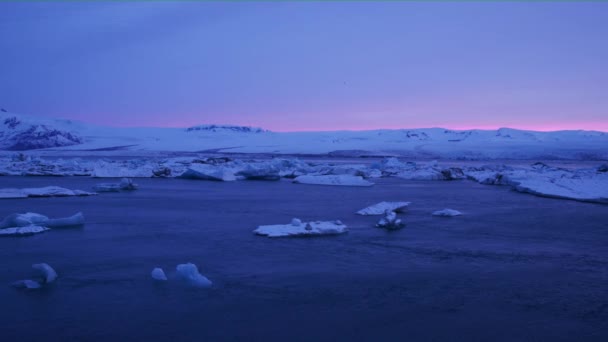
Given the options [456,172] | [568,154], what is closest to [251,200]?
[456,172]

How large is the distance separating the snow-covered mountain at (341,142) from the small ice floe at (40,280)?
3058 centimetres

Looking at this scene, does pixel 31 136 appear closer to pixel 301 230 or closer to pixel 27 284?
pixel 301 230

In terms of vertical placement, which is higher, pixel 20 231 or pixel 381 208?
pixel 381 208

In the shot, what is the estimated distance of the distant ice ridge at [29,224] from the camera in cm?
584

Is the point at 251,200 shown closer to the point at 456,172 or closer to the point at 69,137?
the point at 456,172

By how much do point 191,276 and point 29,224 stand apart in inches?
125

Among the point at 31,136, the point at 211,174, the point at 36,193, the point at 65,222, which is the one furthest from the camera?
the point at 31,136

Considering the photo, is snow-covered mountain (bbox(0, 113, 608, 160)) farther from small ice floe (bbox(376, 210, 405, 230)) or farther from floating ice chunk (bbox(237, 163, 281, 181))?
small ice floe (bbox(376, 210, 405, 230))

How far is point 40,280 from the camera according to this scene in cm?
402

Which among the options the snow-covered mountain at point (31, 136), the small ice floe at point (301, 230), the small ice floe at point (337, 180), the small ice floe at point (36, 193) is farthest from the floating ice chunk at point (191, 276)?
the snow-covered mountain at point (31, 136)

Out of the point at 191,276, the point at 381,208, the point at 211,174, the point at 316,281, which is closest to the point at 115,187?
the point at 211,174

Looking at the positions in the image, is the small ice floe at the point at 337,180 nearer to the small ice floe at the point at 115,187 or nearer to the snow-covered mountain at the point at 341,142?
the small ice floe at the point at 115,187

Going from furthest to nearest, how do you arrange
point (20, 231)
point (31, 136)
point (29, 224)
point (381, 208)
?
1. point (31, 136)
2. point (381, 208)
3. point (29, 224)
4. point (20, 231)

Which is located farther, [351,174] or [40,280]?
[351,174]
